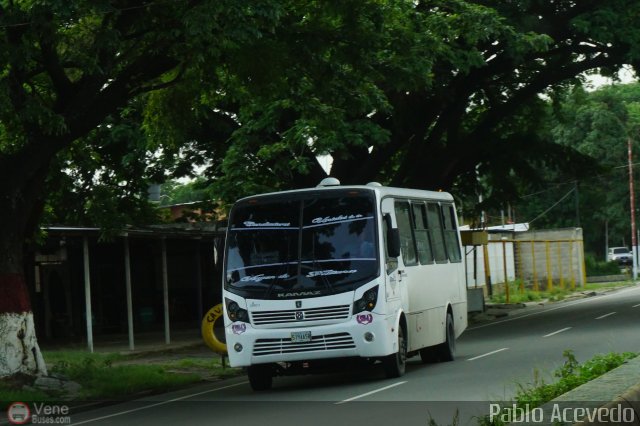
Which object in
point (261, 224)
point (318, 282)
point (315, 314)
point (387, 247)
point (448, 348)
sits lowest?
point (448, 348)

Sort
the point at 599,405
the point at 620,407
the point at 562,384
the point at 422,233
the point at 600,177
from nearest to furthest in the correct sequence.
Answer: the point at 599,405, the point at 620,407, the point at 562,384, the point at 422,233, the point at 600,177

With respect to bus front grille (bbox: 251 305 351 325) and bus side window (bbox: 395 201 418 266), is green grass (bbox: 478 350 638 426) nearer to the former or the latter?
bus front grille (bbox: 251 305 351 325)

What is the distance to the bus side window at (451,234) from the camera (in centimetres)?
2058

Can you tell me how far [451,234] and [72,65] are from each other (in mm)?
8048

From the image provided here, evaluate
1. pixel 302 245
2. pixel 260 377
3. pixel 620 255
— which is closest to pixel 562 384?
pixel 302 245

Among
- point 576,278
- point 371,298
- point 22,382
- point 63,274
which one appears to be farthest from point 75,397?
point 576,278

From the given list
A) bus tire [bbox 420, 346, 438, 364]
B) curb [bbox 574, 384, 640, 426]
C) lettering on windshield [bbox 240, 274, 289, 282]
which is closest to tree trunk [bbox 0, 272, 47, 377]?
lettering on windshield [bbox 240, 274, 289, 282]

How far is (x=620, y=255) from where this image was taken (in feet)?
283

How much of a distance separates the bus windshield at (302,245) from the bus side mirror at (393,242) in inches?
9.4

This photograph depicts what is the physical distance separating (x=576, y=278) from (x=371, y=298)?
42070 mm

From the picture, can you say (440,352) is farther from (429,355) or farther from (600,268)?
(600,268)

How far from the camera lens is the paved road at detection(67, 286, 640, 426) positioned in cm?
1238

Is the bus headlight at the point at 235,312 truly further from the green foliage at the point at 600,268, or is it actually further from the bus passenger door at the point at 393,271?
the green foliage at the point at 600,268

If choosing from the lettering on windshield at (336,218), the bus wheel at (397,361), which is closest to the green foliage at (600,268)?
the bus wheel at (397,361)
